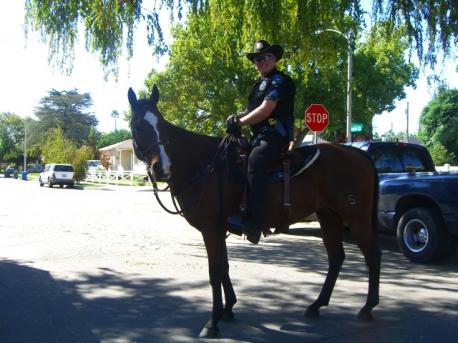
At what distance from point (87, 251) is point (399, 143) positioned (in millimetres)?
6349

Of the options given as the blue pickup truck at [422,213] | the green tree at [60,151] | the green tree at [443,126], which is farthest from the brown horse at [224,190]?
the green tree at [443,126]

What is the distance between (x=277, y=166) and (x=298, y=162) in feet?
0.76

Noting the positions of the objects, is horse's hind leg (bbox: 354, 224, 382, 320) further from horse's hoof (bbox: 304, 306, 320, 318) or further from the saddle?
the saddle

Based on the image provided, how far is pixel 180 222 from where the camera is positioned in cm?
1484

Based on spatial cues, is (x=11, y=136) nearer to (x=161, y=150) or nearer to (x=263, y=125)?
(x=161, y=150)

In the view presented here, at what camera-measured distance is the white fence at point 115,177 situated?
135 feet

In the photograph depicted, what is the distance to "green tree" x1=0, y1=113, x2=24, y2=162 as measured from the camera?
3573 inches

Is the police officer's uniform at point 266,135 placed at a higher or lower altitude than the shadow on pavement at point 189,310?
higher

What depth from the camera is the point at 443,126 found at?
7175cm

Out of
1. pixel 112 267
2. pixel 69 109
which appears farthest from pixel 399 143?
pixel 69 109

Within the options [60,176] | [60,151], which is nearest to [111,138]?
[60,151]

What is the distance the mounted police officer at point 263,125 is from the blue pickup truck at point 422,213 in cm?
391

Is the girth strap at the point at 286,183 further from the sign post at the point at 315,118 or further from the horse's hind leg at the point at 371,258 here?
the sign post at the point at 315,118

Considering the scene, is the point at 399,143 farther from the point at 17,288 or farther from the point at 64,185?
the point at 64,185
